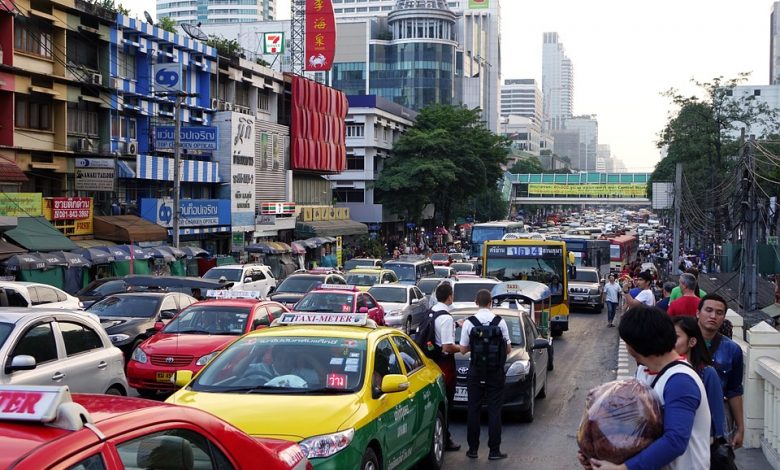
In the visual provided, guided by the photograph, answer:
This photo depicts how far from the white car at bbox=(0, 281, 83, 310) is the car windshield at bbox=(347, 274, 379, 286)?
1020cm

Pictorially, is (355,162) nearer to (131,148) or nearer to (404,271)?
(131,148)

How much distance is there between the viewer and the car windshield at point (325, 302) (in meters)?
20.4

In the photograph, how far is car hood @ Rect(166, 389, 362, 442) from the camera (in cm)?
676

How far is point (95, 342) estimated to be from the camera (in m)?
10.8

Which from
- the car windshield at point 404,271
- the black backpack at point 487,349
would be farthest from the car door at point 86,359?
the car windshield at point 404,271

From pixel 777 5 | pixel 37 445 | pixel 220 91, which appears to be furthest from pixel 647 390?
pixel 777 5

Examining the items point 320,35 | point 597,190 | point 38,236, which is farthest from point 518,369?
point 597,190

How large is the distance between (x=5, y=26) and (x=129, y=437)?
29.4 metres

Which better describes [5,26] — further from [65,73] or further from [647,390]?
[647,390]

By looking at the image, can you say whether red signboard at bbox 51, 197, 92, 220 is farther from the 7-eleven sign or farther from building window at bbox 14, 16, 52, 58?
the 7-eleven sign

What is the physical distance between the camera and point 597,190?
12206 cm

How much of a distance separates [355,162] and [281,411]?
64.0 metres

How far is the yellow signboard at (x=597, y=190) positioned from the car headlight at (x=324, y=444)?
385 feet

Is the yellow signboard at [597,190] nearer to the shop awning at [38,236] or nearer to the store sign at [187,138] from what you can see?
the store sign at [187,138]
